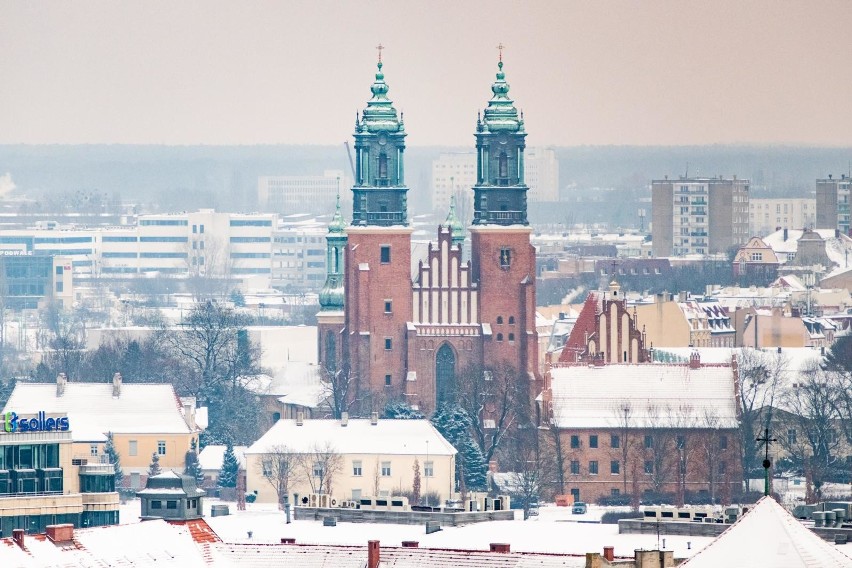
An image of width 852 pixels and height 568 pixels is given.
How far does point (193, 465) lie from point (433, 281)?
21.5 m

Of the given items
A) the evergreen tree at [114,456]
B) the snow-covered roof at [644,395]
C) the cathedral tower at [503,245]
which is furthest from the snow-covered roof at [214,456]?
the cathedral tower at [503,245]

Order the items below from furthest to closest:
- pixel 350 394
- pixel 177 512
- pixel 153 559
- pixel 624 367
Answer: pixel 350 394 → pixel 624 367 → pixel 177 512 → pixel 153 559

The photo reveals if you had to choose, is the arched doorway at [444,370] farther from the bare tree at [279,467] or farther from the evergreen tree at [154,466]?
the bare tree at [279,467]

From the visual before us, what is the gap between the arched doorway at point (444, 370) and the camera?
149 meters

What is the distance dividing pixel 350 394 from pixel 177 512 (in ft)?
228

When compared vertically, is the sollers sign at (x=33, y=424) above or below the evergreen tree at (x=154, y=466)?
above

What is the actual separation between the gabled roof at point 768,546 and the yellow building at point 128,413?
74.9 m

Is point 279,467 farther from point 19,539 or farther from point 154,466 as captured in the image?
point 19,539

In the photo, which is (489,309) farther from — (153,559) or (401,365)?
(153,559)

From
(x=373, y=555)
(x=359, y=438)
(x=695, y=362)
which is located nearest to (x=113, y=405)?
(x=359, y=438)

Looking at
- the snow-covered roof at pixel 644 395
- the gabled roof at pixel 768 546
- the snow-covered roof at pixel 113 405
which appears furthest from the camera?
the snow-covered roof at pixel 113 405

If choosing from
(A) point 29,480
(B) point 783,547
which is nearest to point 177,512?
(A) point 29,480

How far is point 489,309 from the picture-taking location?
152m

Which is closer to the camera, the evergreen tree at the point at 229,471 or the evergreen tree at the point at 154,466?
the evergreen tree at the point at 229,471
